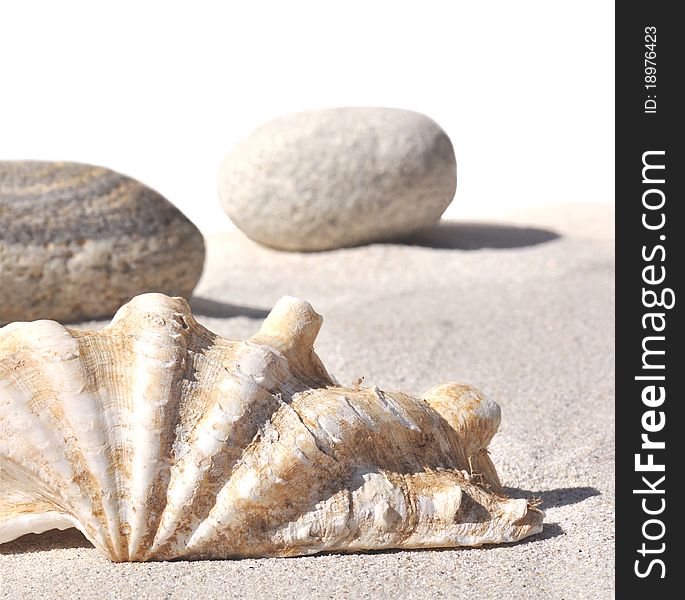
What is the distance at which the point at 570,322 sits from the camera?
627cm

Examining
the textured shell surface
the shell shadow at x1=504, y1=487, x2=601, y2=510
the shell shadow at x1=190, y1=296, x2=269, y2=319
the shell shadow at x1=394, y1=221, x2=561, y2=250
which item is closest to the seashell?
the shell shadow at x1=504, y1=487, x2=601, y2=510

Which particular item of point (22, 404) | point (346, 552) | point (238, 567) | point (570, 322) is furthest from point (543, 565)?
point (570, 322)

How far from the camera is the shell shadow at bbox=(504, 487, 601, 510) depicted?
3.14m

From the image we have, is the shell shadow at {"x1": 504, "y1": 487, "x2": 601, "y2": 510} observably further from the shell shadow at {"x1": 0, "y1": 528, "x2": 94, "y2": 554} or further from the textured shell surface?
the textured shell surface

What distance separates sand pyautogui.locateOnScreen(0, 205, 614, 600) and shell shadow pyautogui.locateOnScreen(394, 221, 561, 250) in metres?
0.03

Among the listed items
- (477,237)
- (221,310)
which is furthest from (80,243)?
(477,237)

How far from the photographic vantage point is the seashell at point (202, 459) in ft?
8.33

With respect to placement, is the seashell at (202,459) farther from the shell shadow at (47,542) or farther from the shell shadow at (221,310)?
the shell shadow at (221,310)

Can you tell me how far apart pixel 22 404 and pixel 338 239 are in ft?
20.3

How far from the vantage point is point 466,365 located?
527cm

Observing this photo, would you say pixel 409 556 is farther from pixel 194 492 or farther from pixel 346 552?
pixel 194 492

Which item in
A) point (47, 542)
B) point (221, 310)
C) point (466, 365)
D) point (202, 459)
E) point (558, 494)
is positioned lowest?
point (221, 310)

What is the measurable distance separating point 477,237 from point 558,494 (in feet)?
20.8

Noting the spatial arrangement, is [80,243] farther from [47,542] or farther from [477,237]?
[477,237]
